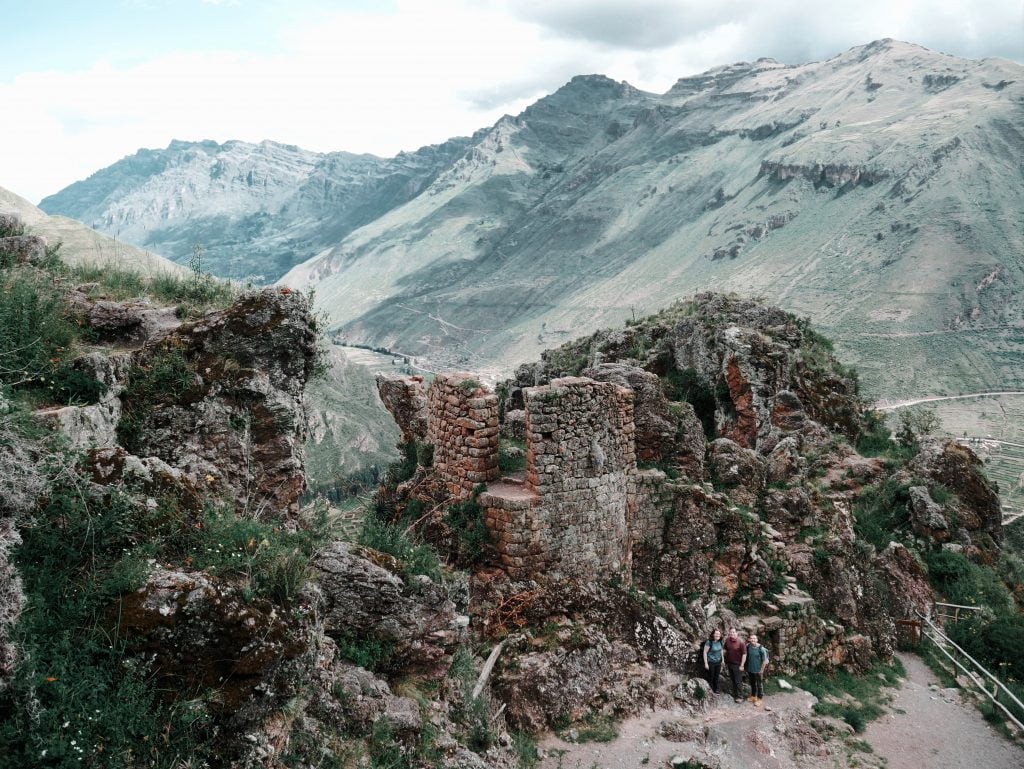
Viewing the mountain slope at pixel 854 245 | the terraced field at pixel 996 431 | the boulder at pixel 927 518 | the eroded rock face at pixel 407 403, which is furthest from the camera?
the mountain slope at pixel 854 245

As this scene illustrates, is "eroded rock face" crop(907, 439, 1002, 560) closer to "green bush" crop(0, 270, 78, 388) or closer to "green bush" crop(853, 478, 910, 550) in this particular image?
"green bush" crop(853, 478, 910, 550)

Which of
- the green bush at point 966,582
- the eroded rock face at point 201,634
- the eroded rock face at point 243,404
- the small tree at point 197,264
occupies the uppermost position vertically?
the small tree at point 197,264

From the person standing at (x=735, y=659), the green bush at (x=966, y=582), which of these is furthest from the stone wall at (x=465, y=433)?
the green bush at (x=966, y=582)

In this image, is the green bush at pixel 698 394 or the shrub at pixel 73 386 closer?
the shrub at pixel 73 386

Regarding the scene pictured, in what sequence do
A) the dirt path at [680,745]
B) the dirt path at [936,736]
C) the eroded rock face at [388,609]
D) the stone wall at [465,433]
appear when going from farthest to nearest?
the dirt path at [936,736], the stone wall at [465,433], the dirt path at [680,745], the eroded rock face at [388,609]

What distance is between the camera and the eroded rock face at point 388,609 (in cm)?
690

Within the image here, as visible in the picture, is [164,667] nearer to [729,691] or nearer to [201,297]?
[201,297]

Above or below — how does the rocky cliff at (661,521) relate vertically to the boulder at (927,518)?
above

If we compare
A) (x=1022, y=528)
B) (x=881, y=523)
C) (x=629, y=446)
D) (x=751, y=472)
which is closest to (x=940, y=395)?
(x=1022, y=528)

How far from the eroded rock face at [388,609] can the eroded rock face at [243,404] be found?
164 centimetres

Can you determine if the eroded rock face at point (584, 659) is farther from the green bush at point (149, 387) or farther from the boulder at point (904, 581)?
the boulder at point (904, 581)

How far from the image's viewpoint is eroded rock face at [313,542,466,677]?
6.90m

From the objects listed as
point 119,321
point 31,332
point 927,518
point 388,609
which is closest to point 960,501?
point 927,518

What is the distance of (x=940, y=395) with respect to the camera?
7894 cm
